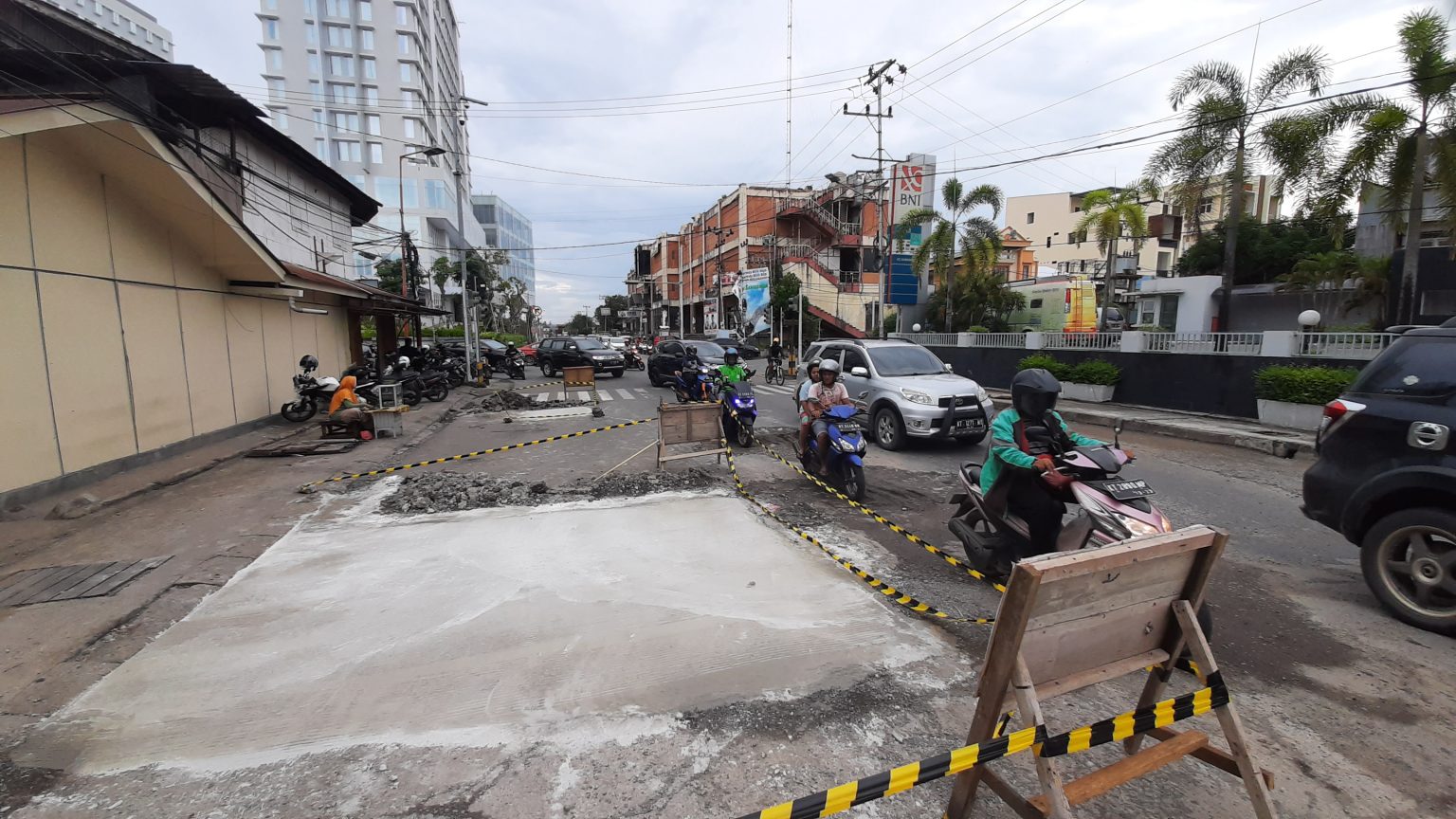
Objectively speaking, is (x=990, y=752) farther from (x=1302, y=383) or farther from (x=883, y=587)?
(x=1302, y=383)

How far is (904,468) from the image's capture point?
851 cm

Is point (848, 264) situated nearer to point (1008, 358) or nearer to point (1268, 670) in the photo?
point (1008, 358)

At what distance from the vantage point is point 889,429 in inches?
381

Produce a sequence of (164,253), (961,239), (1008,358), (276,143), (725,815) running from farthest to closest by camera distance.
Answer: (961,239)
(1008,358)
(276,143)
(164,253)
(725,815)

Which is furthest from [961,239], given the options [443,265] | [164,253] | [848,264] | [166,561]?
[443,265]

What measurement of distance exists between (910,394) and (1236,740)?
24.2ft

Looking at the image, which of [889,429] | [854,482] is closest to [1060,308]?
[889,429]

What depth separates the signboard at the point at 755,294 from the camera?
124 feet

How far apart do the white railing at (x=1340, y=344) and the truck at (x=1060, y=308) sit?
19.9m

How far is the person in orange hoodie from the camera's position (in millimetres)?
10867

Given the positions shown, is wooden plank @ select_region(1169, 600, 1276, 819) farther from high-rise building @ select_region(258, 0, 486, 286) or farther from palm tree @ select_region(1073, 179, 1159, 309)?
high-rise building @ select_region(258, 0, 486, 286)

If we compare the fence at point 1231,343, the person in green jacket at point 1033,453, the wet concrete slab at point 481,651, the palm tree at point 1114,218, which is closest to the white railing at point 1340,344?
the fence at point 1231,343

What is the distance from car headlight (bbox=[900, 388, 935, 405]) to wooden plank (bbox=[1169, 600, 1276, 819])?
23.3ft

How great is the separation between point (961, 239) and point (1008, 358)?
38.5ft
